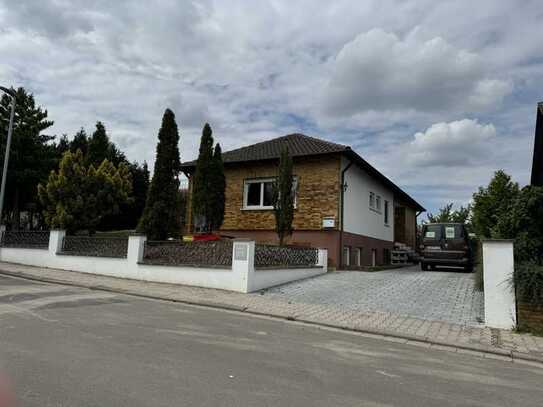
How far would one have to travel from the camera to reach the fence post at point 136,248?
14398 millimetres

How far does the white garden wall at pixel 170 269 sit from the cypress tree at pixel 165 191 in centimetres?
111

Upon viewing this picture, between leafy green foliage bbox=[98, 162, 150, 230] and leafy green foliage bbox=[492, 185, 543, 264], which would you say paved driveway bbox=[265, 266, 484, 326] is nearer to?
leafy green foliage bbox=[492, 185, 543, 264]

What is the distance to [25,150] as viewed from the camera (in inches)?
960

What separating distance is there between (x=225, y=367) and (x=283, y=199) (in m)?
10.8

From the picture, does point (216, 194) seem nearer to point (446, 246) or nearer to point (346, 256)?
point (346, 256)

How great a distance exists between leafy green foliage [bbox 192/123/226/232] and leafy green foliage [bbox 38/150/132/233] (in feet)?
12.3

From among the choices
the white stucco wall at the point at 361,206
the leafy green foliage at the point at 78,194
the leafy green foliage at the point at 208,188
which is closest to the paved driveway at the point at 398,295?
the white stucco wall at the point at 361,206

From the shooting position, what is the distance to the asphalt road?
4.26 metres

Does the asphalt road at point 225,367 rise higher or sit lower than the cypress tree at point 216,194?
lower

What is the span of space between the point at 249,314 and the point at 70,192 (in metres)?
11.1

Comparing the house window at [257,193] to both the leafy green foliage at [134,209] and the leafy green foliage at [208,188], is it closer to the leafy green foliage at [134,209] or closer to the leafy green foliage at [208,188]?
the leafy green foliage at [208,188]

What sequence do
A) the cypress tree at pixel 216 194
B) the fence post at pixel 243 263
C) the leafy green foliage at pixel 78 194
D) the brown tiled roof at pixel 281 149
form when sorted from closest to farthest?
the fence post at pixel 243 263
the cypress tree at pixel 216 194
the leafy green foliage at pixel 78 194
the brown tiled roof at pixel 281 149

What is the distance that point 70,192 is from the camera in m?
17.3

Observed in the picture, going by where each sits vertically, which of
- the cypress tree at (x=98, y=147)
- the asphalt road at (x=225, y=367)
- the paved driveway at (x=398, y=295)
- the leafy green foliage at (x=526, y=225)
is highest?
the cypress tree at (x=98, y=147)
